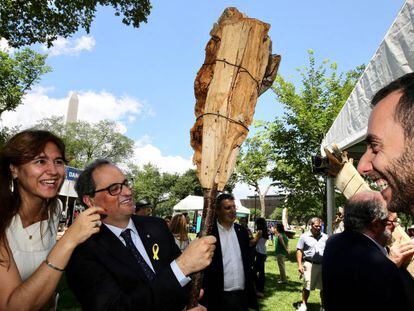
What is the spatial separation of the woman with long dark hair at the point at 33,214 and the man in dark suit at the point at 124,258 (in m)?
0.21

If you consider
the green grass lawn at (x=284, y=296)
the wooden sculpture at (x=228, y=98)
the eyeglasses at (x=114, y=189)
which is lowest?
the green grass lawn at (x=284, y=296)

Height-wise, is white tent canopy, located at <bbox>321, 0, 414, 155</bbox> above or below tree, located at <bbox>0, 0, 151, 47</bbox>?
below

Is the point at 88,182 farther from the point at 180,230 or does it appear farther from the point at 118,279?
the point at 180,230

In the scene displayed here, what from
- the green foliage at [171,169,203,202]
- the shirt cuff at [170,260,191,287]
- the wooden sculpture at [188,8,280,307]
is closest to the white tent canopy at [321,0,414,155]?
the wooden sculpture at [188,8,280,307]

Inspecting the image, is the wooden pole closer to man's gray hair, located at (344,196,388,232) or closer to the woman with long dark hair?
the woman with long dark hair

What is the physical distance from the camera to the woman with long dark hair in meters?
1.82

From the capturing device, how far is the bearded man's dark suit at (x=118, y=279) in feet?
6.01

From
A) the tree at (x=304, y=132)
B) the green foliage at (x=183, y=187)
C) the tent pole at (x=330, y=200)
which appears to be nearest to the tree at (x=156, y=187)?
the green foliage at (x=183, y=187)

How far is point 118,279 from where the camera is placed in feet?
6.68

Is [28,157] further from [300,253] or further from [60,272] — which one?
[300,253]

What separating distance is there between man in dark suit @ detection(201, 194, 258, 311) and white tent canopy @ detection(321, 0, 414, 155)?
1.86m

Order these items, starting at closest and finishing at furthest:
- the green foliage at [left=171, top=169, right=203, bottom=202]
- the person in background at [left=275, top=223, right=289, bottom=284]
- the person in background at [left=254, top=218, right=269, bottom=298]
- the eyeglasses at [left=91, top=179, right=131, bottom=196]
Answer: the eyeglasses at [left=91, top=179, right=131, bottom=196] → the person in background at [left=254, top=218, right=269, bottom=298] → the person in background at [left=275, top=223, right=289, bottom=284] → the green foliage at [left=171, top=169, right=203, bottom=202]

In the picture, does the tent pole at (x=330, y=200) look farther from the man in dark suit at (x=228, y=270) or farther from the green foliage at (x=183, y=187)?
the green foliage at (x=183, y=187)

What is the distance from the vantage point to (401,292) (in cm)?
229
